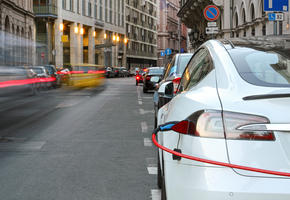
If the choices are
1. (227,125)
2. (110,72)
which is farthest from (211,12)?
(110,72)

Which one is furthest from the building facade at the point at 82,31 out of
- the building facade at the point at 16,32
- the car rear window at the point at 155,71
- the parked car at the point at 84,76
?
the car rear window at the point at 155,71

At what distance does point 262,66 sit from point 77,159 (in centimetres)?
406

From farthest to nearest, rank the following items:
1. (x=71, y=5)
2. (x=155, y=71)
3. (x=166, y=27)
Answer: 1. (x=166, y=27)
2. (x=71, y=5)
3. (x=155, y=71)

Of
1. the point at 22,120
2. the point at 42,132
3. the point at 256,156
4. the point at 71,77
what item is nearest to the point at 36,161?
the point at 42,132

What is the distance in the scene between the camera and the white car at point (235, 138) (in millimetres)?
2531

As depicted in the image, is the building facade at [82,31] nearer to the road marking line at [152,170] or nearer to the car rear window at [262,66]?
the road marking line at [152,170]

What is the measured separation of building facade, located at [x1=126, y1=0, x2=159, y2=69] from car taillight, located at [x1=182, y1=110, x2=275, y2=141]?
299 ft

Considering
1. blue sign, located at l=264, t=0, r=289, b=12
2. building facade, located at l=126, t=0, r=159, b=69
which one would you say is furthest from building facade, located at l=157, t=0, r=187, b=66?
blue sign, located at l=264, t=0, r=289, b=12

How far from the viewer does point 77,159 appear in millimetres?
6770

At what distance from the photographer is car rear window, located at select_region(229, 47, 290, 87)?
2920mm

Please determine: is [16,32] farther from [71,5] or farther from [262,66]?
[262,66]

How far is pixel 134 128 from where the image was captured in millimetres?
10336

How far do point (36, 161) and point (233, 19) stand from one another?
3161 centimetres

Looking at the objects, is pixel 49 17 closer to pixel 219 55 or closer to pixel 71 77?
pixel 71 77
